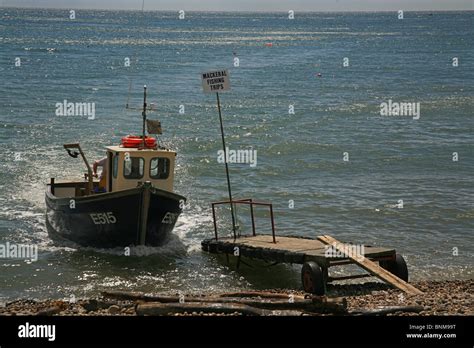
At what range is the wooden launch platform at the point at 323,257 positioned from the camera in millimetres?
18130

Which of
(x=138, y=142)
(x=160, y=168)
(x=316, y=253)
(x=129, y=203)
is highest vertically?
(x=138, y=142)

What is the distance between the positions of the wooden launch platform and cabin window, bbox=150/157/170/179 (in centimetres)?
279

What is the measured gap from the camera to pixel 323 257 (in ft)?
61.0

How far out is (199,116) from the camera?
1780 inches

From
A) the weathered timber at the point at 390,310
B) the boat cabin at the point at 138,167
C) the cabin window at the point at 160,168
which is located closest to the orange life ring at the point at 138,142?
the boat cabin at the point at 138,167

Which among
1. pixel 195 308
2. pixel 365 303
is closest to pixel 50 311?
pixel 195 308

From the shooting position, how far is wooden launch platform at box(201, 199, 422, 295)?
18.1 m

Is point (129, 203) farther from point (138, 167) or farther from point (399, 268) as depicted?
point (399, 268)

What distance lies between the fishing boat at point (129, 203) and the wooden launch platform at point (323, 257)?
7.23 ft

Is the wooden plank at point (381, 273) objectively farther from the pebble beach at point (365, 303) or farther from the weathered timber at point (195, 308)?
the weathered timber at point (195, 308)

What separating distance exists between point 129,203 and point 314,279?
556cm

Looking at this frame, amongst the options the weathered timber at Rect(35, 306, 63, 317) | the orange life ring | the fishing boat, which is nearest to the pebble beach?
the weathered timber at Rect(35, 306, 63, 317)
